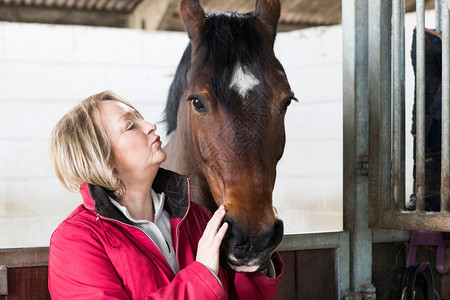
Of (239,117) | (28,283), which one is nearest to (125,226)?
(239,117)

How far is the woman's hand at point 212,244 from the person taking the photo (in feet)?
3.69

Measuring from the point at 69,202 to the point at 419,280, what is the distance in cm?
298

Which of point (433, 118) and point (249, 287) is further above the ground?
point (433, 118)

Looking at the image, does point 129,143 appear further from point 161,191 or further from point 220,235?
point 220,235

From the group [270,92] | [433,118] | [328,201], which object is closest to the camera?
[270,92]

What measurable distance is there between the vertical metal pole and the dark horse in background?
69 centimetres

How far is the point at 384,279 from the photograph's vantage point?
2260 millimetres

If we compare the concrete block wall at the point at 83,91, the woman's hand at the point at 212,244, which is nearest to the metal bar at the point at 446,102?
the woman's hand at the point at 212,244

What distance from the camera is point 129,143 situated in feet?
4.15

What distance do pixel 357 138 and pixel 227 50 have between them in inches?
38.3

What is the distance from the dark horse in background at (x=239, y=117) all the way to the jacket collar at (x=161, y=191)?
8 cm

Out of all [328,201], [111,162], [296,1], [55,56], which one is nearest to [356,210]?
[111,162]

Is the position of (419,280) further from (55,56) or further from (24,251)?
(55,56)

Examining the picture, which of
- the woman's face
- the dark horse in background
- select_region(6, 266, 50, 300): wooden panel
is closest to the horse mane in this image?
the dark horse in background
